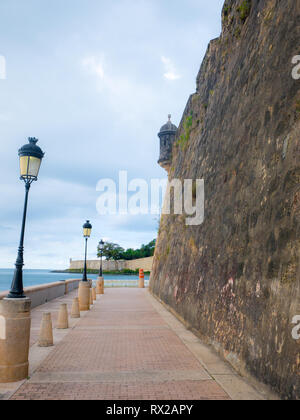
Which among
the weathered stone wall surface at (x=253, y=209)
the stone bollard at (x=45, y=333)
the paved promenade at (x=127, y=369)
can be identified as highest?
the weathered stone wall surface at (x=253, y=209)

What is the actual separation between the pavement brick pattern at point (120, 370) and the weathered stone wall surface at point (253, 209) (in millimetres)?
895

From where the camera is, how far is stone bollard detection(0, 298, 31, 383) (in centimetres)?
528

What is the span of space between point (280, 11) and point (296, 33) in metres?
1.47

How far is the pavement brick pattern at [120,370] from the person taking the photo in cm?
478

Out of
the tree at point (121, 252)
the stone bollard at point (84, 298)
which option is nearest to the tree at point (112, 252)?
the tree at point (121, 252)

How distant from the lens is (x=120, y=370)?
232 inches

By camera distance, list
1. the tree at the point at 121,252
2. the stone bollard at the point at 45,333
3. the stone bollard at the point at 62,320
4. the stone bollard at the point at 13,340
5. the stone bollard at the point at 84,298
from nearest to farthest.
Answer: the stone bollard at the point at 13,340 < the stone bollard at the point at 45,333 < the stone bollard at the point at 62,320 < the stone bollard at the point at 84,298 < the tree at the point at 121,252

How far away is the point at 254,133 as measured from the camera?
7.20 metres

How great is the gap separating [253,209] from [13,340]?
187 inches

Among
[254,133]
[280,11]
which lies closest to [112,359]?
[254,133]

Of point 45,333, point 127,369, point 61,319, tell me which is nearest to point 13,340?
point 127,369

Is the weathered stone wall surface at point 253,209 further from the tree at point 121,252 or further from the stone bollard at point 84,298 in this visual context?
the tree at point 121,252

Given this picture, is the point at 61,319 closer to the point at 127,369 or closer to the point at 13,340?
the point at 127,369
